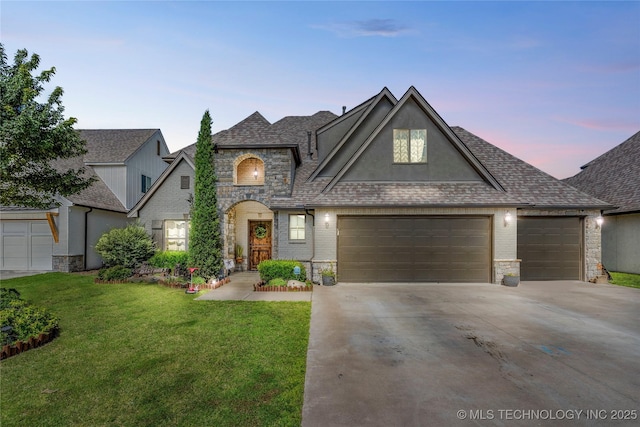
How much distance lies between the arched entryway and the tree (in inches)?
325

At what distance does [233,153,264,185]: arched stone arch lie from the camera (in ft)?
43.6

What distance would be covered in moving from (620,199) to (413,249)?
1347 cm

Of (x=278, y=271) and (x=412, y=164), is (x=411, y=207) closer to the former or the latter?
(x=412, y=164)

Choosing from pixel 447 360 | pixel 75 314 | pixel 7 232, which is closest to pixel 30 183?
pixel 75 314

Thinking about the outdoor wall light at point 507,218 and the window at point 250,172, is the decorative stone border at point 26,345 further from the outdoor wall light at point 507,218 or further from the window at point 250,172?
the outdoor wall light at point 507,218

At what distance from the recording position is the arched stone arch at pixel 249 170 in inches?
523

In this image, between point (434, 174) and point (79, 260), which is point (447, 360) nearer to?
point (434, 174)

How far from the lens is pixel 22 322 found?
534cm

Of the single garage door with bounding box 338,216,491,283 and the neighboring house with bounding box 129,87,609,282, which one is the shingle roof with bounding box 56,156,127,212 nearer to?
the neighboring house with bounding box 129,87,609,282

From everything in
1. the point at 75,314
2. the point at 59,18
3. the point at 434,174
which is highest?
the point at 59,18

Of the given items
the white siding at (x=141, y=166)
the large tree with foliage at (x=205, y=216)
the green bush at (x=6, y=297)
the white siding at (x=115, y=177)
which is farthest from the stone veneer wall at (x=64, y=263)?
the green bush at (x=6, y=297)

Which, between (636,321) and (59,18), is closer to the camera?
(636,321)

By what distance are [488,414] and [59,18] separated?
19.5m

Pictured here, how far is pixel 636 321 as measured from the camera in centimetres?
700
